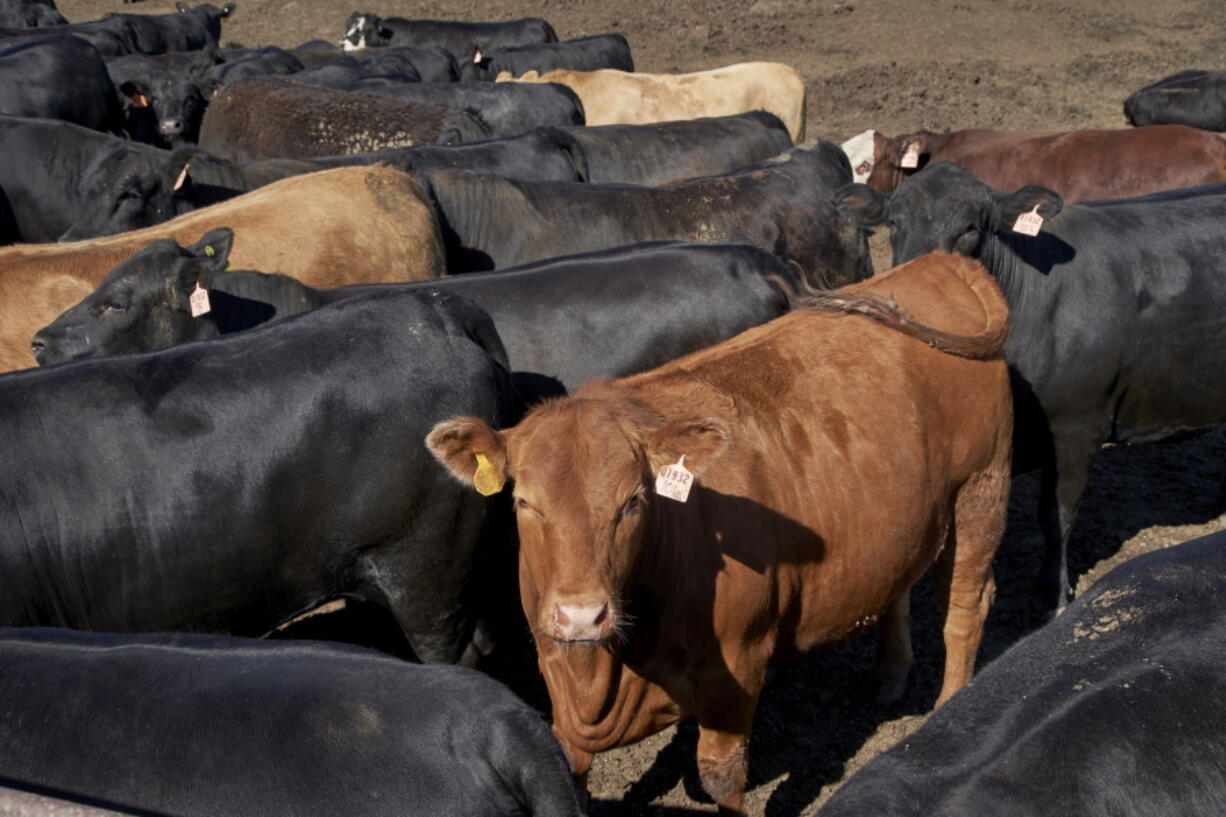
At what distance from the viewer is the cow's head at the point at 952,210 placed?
5453mm

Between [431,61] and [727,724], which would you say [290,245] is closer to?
[727,724]

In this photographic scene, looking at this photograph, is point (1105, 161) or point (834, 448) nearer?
point (834, 448)

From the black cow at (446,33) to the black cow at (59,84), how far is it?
24.3 ft

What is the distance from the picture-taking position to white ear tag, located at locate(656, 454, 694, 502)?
3.09m

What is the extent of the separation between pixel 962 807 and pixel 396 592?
2579 mm

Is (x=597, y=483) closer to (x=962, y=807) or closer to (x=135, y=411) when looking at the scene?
(x=962, y=807)

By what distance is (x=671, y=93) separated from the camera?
12758 millimetres

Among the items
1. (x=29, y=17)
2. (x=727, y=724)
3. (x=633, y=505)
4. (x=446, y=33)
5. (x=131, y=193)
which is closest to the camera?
(x=633, y=505)

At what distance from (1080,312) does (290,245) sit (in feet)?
13.5

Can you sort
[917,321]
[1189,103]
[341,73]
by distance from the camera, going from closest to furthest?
[917,321], [1189,103], [341,73]

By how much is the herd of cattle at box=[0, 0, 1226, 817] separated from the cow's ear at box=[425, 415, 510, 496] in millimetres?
11

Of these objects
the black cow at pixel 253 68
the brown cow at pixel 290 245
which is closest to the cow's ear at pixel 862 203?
the brown cow at pixel 290 245

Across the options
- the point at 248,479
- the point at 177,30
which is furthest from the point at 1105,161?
the point at 177,30

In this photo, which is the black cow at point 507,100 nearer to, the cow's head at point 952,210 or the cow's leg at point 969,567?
the cow's head at point 952,210
